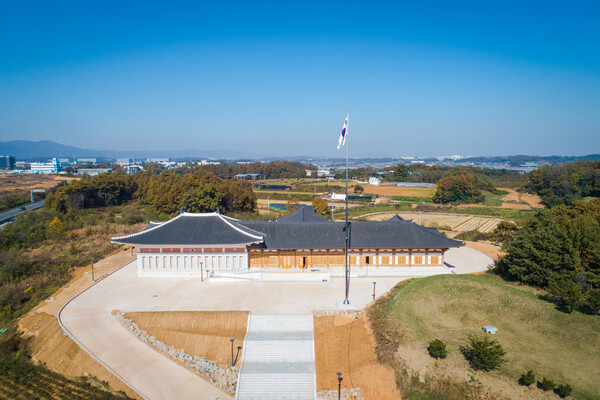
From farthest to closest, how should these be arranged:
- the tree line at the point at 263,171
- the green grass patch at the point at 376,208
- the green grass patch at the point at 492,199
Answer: the tree line at the point at 263,171
the green grass patch at the point at 492,199
the green grass patch at the point at 376,208

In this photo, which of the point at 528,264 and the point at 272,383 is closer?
the point at 272,383

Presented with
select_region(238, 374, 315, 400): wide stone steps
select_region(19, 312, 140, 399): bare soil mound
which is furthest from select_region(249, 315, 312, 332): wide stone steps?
select_region(19, 312, 140, 399): bare soil mound

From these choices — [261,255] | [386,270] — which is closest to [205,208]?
[261,255]

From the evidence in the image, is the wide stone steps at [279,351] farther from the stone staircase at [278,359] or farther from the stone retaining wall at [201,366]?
the stone retaining wall at [201,366]

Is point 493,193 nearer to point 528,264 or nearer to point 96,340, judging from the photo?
point 528,264

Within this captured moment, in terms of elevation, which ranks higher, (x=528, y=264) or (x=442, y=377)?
(x=528, y=264)

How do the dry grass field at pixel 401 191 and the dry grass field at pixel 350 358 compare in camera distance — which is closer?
the dry grass field at pixel 350 358

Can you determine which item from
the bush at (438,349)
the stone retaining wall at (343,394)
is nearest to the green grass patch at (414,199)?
the bush at (438,349)

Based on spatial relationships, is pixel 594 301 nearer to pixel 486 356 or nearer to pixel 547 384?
pixel 547 384
